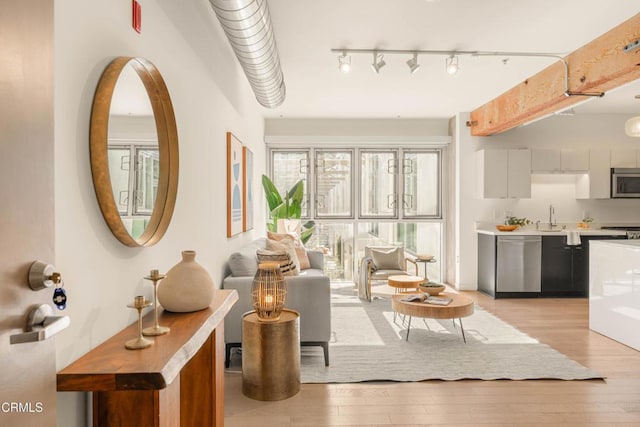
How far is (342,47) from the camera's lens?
396cm

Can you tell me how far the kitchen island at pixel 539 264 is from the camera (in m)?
5.97

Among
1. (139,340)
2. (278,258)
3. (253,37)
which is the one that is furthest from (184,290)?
(253,37)

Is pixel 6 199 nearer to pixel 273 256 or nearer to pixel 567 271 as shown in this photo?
pixel 273 256

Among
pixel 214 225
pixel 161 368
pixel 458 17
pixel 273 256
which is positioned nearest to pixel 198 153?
pixel 214 225

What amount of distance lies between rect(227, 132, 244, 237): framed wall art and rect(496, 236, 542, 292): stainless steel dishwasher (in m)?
3.71

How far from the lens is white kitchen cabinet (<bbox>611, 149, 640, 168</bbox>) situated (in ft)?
20.8

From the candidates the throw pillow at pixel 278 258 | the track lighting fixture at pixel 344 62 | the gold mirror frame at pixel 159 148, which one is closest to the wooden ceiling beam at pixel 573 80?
the track lighting fixture at pixel 344 62

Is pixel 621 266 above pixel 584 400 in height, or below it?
above

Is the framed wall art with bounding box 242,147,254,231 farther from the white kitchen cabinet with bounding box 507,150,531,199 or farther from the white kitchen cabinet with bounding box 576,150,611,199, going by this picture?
the white kitchen cabinet with bounding box 576,150,611,199

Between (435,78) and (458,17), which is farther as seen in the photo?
(435,78)

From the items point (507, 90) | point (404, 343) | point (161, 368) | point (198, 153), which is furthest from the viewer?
point (507, 90)

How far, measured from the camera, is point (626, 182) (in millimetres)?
6301

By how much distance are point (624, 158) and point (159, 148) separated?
6766 millimetres

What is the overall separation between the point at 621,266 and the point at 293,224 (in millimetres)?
3720
